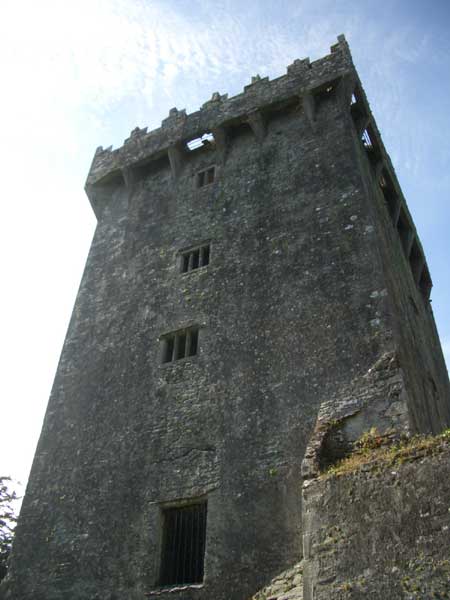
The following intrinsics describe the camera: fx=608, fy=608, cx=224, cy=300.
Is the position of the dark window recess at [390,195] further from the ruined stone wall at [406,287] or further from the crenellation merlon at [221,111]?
the crenellation merlon at [221,111]

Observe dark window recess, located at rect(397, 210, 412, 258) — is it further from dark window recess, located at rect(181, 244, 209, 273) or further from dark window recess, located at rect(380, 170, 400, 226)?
dark window recess, located at rect(181, 244, 209, 273)

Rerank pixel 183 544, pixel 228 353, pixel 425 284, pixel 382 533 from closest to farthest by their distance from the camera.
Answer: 1. pixel 382 533
2. pixel 183 544
3. pixel 228 353
4. pixel 425 284

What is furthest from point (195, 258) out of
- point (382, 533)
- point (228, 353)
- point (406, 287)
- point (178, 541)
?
point (382, 533)

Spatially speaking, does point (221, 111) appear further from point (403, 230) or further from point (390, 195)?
point (403, 230)

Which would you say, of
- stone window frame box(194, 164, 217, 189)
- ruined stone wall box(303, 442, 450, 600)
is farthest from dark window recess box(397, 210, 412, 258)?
ruined stone wall box(303, 442, 450, 600)

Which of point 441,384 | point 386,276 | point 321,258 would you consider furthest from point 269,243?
point 441,384

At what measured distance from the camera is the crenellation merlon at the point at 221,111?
1800 centimetres

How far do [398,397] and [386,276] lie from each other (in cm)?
367

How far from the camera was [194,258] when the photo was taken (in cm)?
1692

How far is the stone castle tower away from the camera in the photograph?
11.8 meters

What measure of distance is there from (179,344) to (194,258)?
9.28 feet

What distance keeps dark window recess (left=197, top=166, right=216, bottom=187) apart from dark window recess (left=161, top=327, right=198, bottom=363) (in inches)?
219

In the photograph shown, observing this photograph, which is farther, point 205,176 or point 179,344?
Result: point 205,176

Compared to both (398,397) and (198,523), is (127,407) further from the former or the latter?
(398,397)
